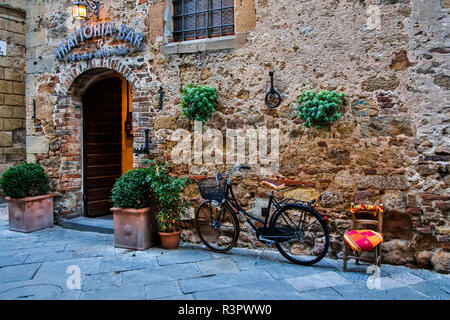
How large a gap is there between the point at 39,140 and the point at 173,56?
308cm

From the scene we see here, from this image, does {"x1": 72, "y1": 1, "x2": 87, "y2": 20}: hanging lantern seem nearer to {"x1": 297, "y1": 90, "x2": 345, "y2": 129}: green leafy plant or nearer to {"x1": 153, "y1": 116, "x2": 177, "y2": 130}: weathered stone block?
{"x1": 153, "y1": 116, "x2": 177, "y2": 130}: weathered stone block

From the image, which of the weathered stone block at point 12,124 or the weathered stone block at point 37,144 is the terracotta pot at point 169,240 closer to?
the weathered stone block at point 37,144

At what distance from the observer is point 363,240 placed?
10.9ft

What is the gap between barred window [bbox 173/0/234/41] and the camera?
4668mm

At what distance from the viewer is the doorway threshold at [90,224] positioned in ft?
17.5

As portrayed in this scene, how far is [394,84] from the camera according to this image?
3729 mm

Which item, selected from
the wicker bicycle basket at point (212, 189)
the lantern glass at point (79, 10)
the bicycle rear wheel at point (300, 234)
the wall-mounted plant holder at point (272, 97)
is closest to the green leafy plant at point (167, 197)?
the wicker bicycle basket at point (212, 189)

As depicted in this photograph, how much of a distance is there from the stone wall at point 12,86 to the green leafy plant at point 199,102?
17.0 feet

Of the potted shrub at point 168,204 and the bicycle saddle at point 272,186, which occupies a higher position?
the bicycle saddle at point 272,186

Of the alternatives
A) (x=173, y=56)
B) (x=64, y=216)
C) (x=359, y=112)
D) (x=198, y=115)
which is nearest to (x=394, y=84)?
(x=359, y=112)

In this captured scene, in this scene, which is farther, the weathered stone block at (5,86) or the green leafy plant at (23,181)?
the weathered stone block at (5,86)

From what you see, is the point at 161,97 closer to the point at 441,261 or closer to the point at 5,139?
the point at 441,261

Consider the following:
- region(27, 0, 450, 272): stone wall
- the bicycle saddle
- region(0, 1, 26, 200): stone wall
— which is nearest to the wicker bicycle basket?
region(27, 0, 450, 272): stone wall

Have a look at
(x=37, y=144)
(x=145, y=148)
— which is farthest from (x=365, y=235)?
(x=37, y=144)
